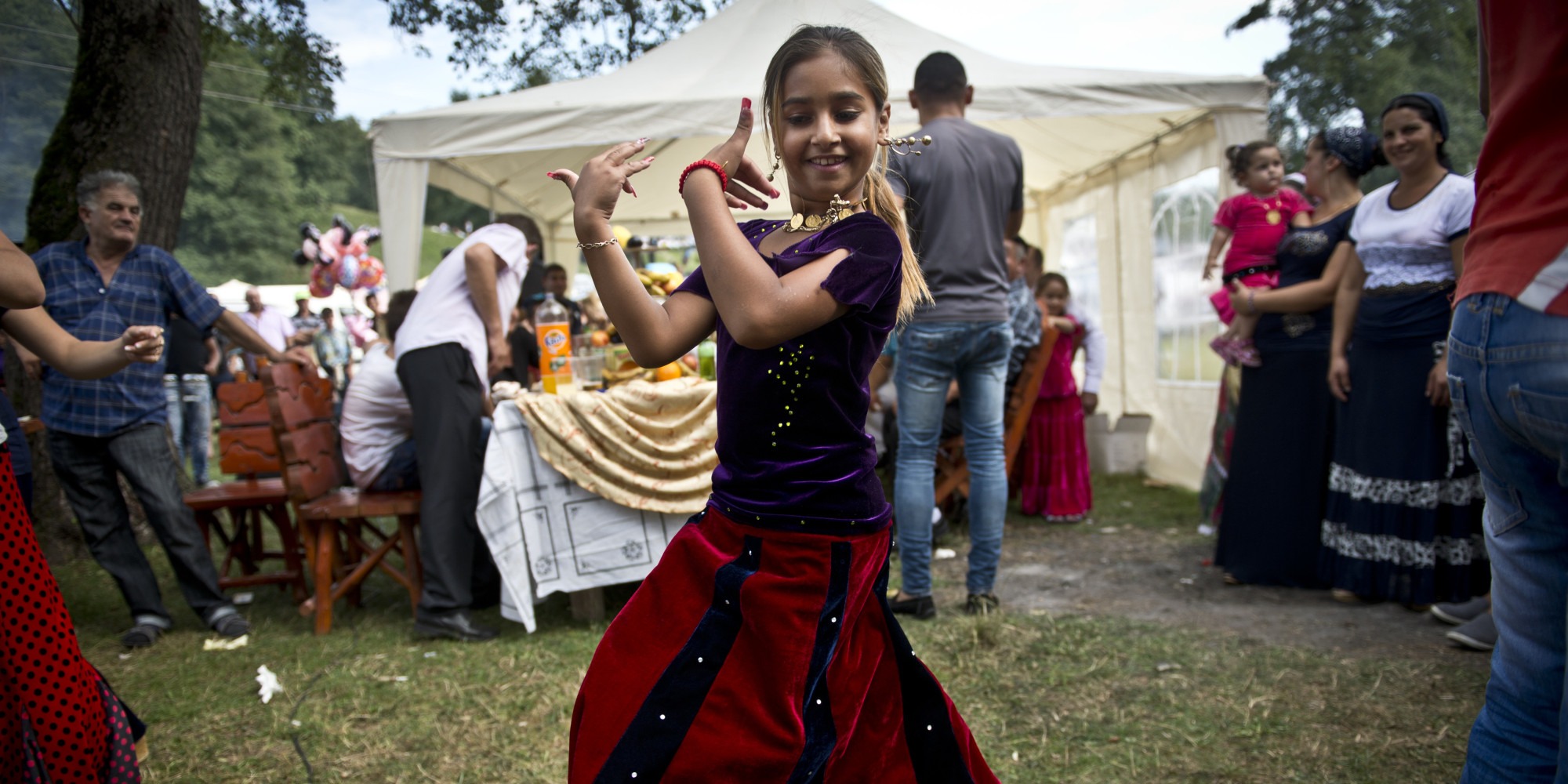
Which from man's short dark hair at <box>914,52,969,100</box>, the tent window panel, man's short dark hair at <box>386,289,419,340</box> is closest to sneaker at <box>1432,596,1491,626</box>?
man's short dark hair at <box>914,52,969,100</box>

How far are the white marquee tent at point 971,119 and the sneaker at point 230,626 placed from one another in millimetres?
3495

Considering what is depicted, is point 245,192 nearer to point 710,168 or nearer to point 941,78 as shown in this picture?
point 941,78

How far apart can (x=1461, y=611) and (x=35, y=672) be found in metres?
4.34

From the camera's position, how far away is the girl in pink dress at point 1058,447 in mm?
6090

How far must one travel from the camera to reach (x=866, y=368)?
153 centimetres

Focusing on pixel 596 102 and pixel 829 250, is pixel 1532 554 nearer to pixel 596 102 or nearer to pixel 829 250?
pixel 829 250

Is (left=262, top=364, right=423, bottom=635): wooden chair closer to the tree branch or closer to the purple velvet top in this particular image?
the tree branch

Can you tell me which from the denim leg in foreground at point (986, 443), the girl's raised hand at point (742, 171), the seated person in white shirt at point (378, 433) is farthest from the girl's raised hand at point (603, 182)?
the seated person in white shirt at point (378, 433)

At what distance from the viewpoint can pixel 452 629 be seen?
152 inches

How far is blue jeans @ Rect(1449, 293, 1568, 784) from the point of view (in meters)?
1.19

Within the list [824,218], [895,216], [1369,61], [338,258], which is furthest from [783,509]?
[1369,61]

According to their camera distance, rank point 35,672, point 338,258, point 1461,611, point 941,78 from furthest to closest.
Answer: point 338,258
point 941,78
point 1461,611
point 35,672

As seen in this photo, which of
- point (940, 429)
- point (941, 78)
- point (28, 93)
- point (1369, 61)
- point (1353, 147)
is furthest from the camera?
point (1369, 61)

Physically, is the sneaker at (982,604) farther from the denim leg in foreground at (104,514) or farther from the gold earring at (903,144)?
the denim leg in foreground at (104,514)
